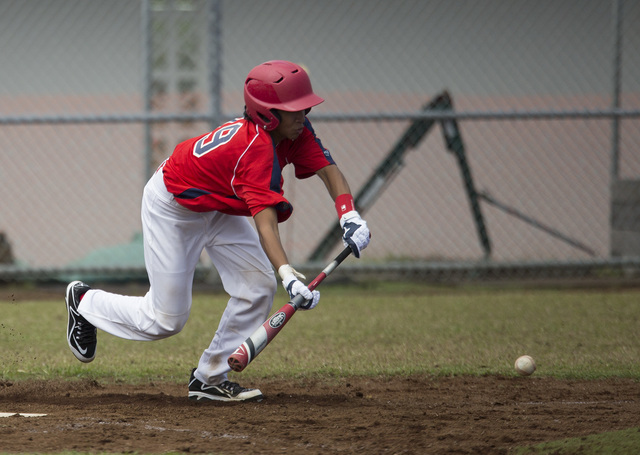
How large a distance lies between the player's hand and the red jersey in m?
0.29

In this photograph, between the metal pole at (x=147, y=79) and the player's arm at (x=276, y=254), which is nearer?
the player's arm at (x=276, y=254)

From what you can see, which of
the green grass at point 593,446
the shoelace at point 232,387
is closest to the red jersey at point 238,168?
the shoelace at point 232,387

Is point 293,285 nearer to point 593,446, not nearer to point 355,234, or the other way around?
point 355,234

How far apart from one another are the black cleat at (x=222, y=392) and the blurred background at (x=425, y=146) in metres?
4.51

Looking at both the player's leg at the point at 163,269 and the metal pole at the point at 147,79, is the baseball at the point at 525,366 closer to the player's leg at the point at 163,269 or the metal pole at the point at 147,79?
the player's leg at the point at 163,269

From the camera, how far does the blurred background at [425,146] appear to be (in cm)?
923

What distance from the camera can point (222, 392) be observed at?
4492mm

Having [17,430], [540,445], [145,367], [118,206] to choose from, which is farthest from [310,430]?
[118,206]

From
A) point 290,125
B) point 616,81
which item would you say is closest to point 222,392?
point 290,125

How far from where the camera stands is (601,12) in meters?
9.63

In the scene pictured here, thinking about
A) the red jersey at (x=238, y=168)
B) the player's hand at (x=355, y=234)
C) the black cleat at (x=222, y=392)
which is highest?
the red jersey at (x=238, y=168)

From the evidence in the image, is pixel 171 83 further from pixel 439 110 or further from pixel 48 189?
pixel 439 110

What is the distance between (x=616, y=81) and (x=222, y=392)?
6170 mm

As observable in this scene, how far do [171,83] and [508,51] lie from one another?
407 centimetres
